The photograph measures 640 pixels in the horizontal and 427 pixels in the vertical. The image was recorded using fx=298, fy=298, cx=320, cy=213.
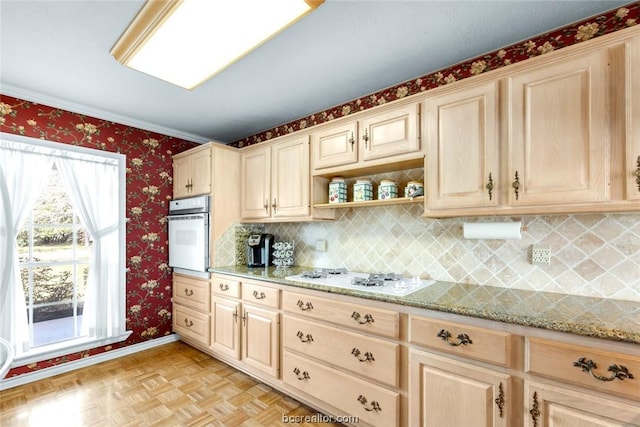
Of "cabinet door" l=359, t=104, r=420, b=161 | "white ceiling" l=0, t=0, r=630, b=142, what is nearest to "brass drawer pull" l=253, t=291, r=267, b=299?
"cabinet door" l=359, t=104, r=420, b=161

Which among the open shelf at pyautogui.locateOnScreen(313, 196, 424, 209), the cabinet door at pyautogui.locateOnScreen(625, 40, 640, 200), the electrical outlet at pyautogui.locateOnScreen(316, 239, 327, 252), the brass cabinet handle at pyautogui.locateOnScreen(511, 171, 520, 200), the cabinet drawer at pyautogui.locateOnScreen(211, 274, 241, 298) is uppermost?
the cabinet door at pyautogui.locateOnScreen(625, 40, 640, 200)

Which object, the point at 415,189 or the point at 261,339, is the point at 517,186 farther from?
the point at 261,339

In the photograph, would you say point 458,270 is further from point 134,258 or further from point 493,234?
point 134,258

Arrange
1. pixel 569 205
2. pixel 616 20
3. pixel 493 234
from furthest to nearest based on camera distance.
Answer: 1. pixel 493 234
2. pixel 616 20
3. pixel 569 205

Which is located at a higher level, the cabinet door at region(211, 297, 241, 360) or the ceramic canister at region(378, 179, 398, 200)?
the ceramic canister at region(378, 179, 398, 200)

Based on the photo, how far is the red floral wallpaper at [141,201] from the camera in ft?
8.93

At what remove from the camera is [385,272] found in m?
2.38

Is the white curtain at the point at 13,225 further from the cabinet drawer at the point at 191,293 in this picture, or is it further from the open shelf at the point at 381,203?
the open shelf at the point at 381,203

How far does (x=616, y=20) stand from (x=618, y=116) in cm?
68

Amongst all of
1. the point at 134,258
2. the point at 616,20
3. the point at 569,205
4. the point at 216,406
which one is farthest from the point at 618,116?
the point at 134,258

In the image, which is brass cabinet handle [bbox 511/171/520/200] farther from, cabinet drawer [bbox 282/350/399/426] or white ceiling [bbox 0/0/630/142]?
cabinet drawer [bbox 282/350/399/426]

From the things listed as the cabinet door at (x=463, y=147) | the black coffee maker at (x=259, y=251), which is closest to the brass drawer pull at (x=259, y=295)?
the black coffee maker at (x=259, y=251)

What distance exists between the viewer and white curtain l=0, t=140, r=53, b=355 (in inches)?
91.7

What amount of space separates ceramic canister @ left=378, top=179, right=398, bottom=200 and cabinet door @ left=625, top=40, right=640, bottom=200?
1193 mm
